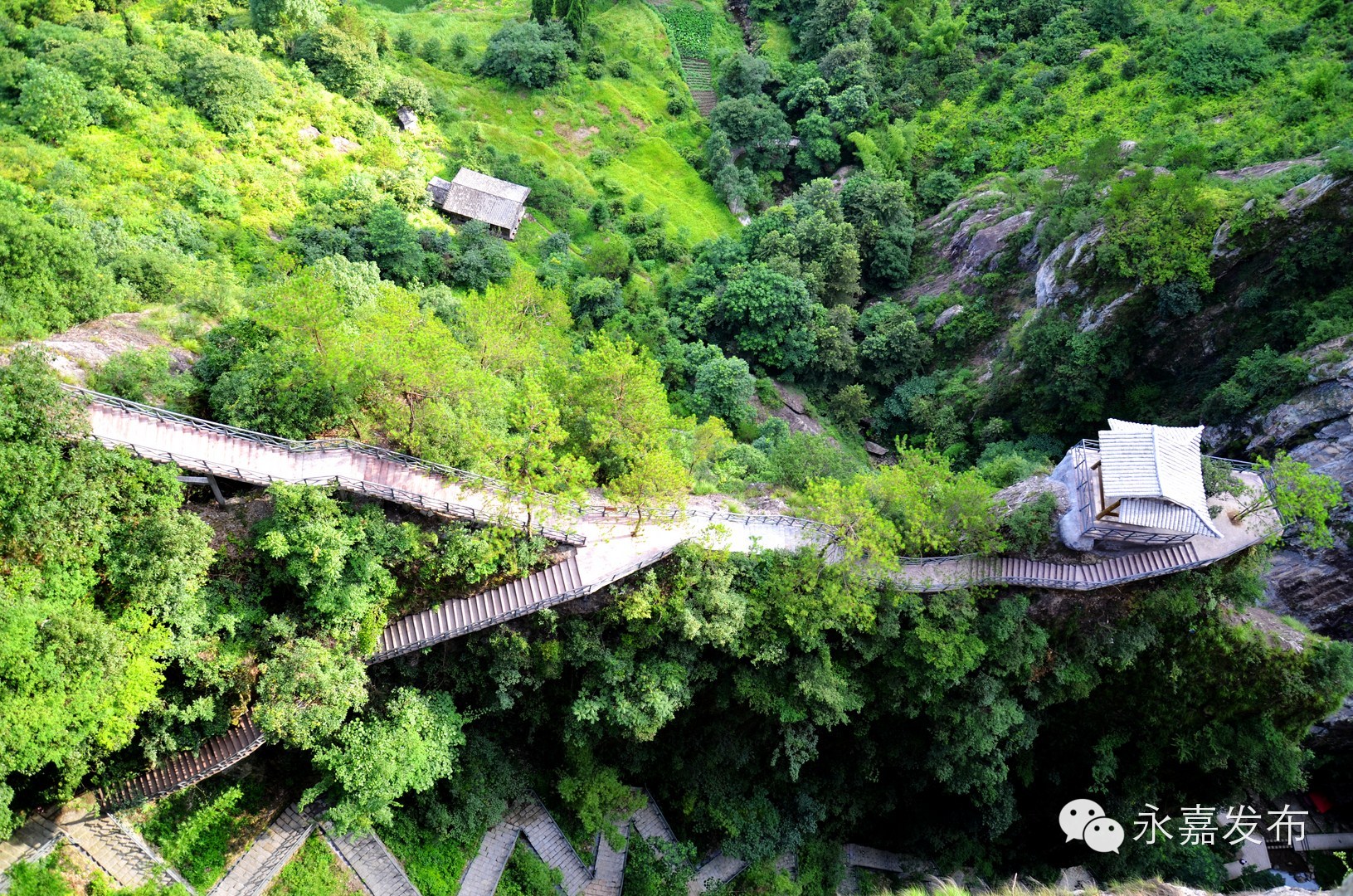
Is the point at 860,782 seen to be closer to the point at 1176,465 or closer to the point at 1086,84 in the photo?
the point at 1176,465

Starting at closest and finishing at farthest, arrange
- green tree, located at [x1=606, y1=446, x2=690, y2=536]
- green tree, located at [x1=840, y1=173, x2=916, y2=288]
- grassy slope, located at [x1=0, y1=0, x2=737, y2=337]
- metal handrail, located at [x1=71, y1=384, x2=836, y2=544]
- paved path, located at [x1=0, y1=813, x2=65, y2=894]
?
paved path, located at [x1=0, y1=813, x2=65, y2=894] < metal handrail, located at [x1=71, y1=384, x2=836, y2=544] < green tree, located at [x1=606, y1=446, x2=690, y2=536] < grassy slope, located at [x1=0, y1=0, x2=737, y2=337] < green tree, located at [x1=840, y1=173, x2=916, y2=288]

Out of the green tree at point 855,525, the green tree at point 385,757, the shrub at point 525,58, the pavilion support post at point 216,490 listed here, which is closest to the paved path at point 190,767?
the green tree at point 385,757

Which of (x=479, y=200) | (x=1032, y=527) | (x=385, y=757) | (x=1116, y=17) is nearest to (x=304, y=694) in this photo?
(x=385, y=757)

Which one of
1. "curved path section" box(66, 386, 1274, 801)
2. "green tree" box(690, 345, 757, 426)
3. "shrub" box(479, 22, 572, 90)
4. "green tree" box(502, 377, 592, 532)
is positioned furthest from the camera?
"shrub" box(479, 22, 572, 90)

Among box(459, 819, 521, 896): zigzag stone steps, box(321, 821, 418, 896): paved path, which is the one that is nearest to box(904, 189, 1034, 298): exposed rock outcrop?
box(459, 819, 521, 896): zigzag stone steps

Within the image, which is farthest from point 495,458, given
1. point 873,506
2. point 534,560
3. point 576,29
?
point 576,29

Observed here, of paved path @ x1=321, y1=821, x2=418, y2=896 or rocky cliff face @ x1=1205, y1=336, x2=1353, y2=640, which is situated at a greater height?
rocky cliff face @ x1=1205, y1=336, x2=1353, y2=640

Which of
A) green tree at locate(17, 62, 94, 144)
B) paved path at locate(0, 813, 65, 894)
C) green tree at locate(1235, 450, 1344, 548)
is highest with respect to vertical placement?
green tree at locate(1235, 450, 1344, 548)

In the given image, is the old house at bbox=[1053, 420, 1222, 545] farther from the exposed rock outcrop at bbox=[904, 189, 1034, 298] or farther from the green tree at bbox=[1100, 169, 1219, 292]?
the exposed rock outcrop at bbox=[904, 189, 1034, 298]
